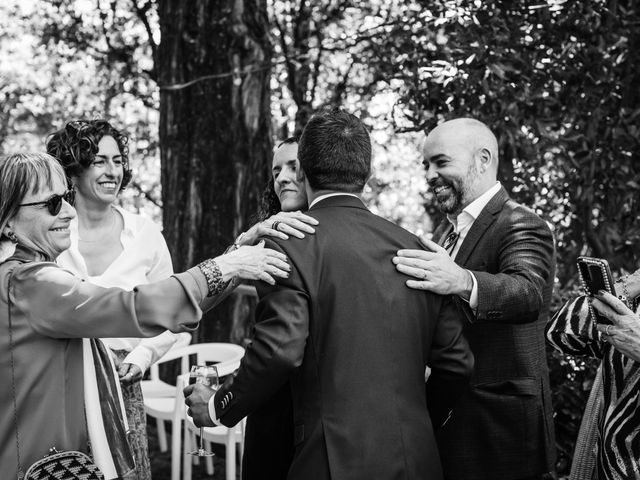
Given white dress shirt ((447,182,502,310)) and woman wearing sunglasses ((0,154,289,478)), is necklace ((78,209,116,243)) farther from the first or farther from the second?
white dress shirt ((447,182,502,310))

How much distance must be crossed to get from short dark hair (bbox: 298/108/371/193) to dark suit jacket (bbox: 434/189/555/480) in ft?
2.39

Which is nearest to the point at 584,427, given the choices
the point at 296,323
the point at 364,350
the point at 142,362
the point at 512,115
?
the point at 364,350

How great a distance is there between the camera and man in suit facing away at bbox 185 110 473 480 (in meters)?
2.60

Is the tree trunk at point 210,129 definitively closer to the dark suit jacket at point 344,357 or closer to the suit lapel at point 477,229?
the suit lapel at point 477,229

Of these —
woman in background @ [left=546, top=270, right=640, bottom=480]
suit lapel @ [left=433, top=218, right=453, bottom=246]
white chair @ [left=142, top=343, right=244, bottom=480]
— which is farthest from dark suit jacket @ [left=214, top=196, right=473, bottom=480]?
white chair @ [left=142, top=343, right=244, bottom=480]

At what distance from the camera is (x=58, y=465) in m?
2.71

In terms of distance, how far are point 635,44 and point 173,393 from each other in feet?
13.8

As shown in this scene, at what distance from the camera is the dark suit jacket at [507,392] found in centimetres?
320

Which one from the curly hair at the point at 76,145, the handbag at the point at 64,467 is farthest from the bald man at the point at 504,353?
the curly hair at the point at 76,145

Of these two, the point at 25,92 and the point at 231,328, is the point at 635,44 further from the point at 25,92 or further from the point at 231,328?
the point at 25,92

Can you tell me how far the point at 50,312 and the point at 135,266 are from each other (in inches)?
49.1

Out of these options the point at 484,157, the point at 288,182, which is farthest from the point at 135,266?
the point at 484,157

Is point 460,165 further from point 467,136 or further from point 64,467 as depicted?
point 64,467

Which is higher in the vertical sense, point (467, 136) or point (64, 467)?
point (467, 136)
